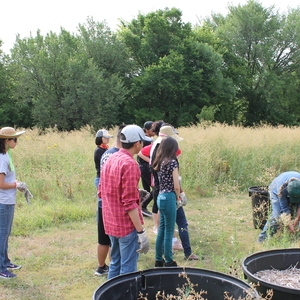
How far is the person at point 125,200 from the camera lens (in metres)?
2.85

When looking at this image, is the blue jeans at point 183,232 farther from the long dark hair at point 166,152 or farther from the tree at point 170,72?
the tree at point 170,72

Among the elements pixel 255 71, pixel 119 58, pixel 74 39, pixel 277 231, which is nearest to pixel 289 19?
pixel 255 71

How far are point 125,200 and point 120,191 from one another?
88mm

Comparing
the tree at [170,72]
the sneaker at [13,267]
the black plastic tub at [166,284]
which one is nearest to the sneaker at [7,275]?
Result: the sneaker at [13,267]

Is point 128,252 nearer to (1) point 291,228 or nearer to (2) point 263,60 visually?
(1) point 291,228

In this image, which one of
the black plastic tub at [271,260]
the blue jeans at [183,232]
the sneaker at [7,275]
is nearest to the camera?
the black plastic tub at [271,260]

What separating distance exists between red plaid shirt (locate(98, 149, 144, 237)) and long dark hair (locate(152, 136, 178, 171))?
1.13 metres

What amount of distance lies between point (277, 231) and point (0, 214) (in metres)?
3.20

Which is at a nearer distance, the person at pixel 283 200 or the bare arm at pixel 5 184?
the bare arm at pixel 5 184

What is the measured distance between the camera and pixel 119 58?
28859mm

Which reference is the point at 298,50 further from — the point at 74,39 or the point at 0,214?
the point at 0,214

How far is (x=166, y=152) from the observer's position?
4070 mm

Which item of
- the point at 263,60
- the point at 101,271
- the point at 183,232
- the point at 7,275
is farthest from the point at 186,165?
A: the point at 263,60

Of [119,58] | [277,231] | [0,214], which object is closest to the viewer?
[0,214]
